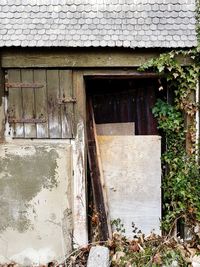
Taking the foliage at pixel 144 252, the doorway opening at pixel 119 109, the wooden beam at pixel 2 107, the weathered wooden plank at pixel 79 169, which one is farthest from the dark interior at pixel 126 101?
the foliage at pixel 144 252

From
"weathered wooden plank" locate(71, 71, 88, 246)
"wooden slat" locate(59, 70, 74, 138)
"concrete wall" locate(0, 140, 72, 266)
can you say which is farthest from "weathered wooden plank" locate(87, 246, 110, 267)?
"wooden slat" locate(59, 70, 74, 138)

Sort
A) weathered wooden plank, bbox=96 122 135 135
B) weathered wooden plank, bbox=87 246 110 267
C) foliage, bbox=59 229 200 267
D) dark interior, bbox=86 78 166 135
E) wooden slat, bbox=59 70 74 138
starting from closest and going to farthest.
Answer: weathered wooden plank, bbox=87 246 110 267, foliage, bbox=59 229 200 267, wooden slat, bbox=59 70 74 138, dark interior, bbox=86 78 166 135, weathered wooden plank, bbox=96 122 135 135

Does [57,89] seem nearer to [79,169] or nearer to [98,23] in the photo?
[98,23]

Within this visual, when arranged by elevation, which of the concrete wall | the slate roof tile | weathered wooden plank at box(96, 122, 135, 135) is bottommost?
the concrete wall

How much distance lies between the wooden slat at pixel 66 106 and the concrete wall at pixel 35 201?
0.18 metres

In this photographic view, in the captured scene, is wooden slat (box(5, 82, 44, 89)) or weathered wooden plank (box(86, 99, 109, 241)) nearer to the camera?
wooden slat (box(5, 82, 44, 89))

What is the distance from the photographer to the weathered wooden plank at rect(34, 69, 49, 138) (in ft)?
18.6

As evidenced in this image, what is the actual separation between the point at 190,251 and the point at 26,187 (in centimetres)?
Result: 227

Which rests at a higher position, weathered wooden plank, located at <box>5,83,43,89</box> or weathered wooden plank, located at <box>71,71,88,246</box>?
weathered wooden plank, located at <box>5,83,43,89</box>

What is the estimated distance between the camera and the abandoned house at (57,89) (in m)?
5.51

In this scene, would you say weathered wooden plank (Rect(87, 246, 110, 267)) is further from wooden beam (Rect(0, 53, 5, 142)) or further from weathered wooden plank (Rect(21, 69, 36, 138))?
wooden beam (Rect(0, 53, 5, 142))

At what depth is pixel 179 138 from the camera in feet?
19.4

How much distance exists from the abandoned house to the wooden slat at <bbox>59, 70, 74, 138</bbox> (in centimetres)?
1

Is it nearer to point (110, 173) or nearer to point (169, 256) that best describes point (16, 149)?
point (110, 173)
